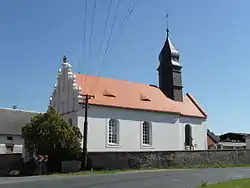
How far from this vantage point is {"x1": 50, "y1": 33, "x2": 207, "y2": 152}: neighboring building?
4016cm

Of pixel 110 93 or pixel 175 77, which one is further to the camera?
pixel 175 77

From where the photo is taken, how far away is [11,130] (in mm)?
54438

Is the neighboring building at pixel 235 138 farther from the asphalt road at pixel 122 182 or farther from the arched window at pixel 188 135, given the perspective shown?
the asphalt road at pixel 122 182

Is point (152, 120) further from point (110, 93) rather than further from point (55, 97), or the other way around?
point (55, 97)

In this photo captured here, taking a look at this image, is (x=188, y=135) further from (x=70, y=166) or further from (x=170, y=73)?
(x=70, y=166)

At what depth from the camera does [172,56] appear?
52188mm

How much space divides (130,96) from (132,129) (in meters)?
4.70

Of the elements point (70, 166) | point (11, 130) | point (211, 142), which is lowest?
point (70, 166)

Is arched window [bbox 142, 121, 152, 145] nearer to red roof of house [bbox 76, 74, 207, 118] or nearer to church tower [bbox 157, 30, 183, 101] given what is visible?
red roof of house [bbox 76, 74, 207, 118]

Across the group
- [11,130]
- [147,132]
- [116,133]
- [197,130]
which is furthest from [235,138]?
[11,130]

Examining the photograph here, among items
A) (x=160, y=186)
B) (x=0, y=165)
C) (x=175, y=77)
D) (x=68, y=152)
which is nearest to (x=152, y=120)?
(x=175, y=77)

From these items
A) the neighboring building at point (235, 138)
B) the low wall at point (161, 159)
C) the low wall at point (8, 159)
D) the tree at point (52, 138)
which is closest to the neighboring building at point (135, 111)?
the low wall at point (161, 159)

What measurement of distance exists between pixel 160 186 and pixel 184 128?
32.0 metres

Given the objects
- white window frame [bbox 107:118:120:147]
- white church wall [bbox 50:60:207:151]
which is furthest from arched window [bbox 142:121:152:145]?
white window frame [bbox 107:118:120:147]
